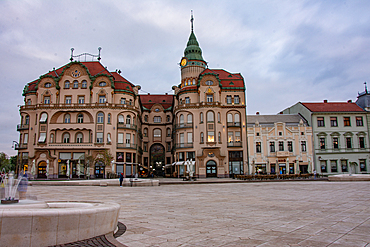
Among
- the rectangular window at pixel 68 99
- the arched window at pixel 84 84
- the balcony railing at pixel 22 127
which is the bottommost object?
the balcony railing at pixel 22 127

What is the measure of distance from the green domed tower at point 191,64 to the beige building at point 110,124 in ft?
3.08

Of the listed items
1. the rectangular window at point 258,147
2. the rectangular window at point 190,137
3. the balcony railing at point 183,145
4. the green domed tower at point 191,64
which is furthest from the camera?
the green domed tower at point 191,64

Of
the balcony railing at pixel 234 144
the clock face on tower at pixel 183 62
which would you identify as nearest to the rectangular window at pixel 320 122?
the balcony railing at pixel 234 144

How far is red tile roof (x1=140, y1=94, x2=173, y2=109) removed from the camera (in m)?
68.2

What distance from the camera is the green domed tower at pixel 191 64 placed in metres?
58.4

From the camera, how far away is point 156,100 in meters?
70.7

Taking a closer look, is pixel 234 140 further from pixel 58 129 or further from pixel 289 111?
pixel 58 129

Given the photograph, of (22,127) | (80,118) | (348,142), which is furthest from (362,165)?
(22,127)

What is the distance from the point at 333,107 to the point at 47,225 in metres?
61.2

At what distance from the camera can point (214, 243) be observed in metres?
7.62

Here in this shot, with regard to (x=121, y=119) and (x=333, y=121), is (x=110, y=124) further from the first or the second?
(x=333, y=121)

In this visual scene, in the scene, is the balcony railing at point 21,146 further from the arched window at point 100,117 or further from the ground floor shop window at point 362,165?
the ground floor shop window at point 362,165

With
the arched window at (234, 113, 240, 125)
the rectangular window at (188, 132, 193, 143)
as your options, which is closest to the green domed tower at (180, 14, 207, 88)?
the rectangular window at (188, 132, 193, 143)

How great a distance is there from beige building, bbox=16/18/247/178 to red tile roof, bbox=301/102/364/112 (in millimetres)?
14190
